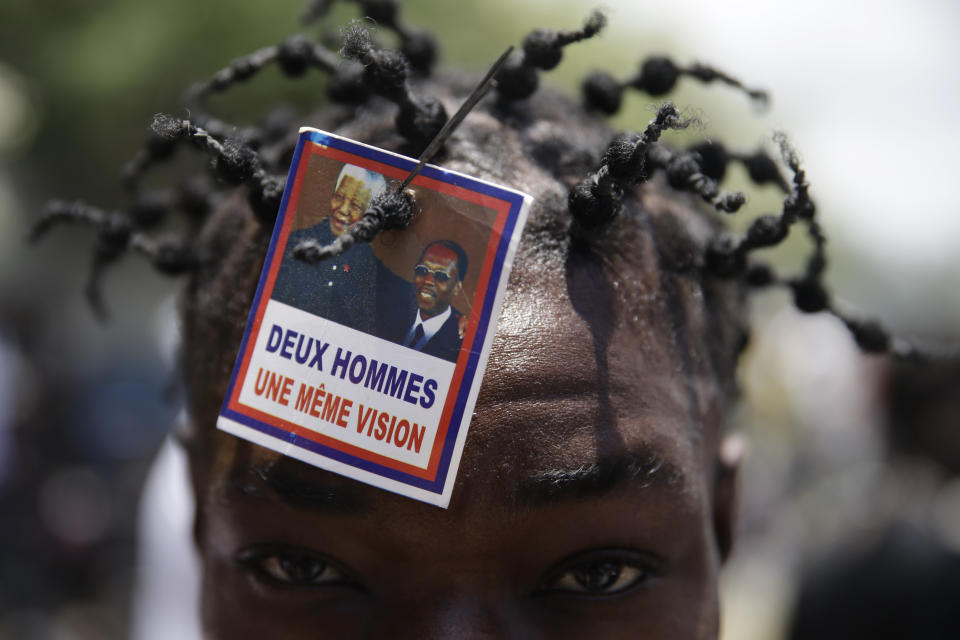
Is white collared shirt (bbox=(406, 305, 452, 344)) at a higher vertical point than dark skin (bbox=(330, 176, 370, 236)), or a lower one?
lower

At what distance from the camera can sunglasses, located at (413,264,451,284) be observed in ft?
4.18

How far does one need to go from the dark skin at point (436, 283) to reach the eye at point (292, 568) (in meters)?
0.47

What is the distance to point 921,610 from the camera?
2709mm

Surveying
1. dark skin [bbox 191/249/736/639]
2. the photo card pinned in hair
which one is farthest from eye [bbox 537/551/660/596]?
the photo card pinned in hair

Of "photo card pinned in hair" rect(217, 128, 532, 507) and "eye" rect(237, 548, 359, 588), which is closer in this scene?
"photo card pinned in hair" rect(217, 128, 532, 507)

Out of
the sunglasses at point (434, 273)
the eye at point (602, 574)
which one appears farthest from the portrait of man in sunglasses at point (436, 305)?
the eye at point (602, 574)

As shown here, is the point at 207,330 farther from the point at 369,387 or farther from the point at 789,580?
the point at 789,580

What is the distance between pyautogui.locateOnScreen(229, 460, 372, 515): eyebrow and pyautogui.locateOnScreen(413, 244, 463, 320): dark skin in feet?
0.97

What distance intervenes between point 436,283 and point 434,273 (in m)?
0.02

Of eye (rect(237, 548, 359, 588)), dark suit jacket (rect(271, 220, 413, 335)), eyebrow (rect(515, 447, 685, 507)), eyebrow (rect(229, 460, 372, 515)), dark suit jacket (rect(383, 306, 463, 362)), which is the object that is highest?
dark suit jacket (rect(271, 220, 413, 335))

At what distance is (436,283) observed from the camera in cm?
127

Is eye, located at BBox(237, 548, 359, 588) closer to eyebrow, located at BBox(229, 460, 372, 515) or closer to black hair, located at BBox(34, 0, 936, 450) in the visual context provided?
eyebrow, located at BBox(229, 460, 372, 515)

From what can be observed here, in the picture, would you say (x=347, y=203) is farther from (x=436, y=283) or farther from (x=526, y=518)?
(x=526, y=518)

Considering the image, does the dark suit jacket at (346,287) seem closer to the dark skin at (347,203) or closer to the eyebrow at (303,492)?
the dark skin at (347,203)
